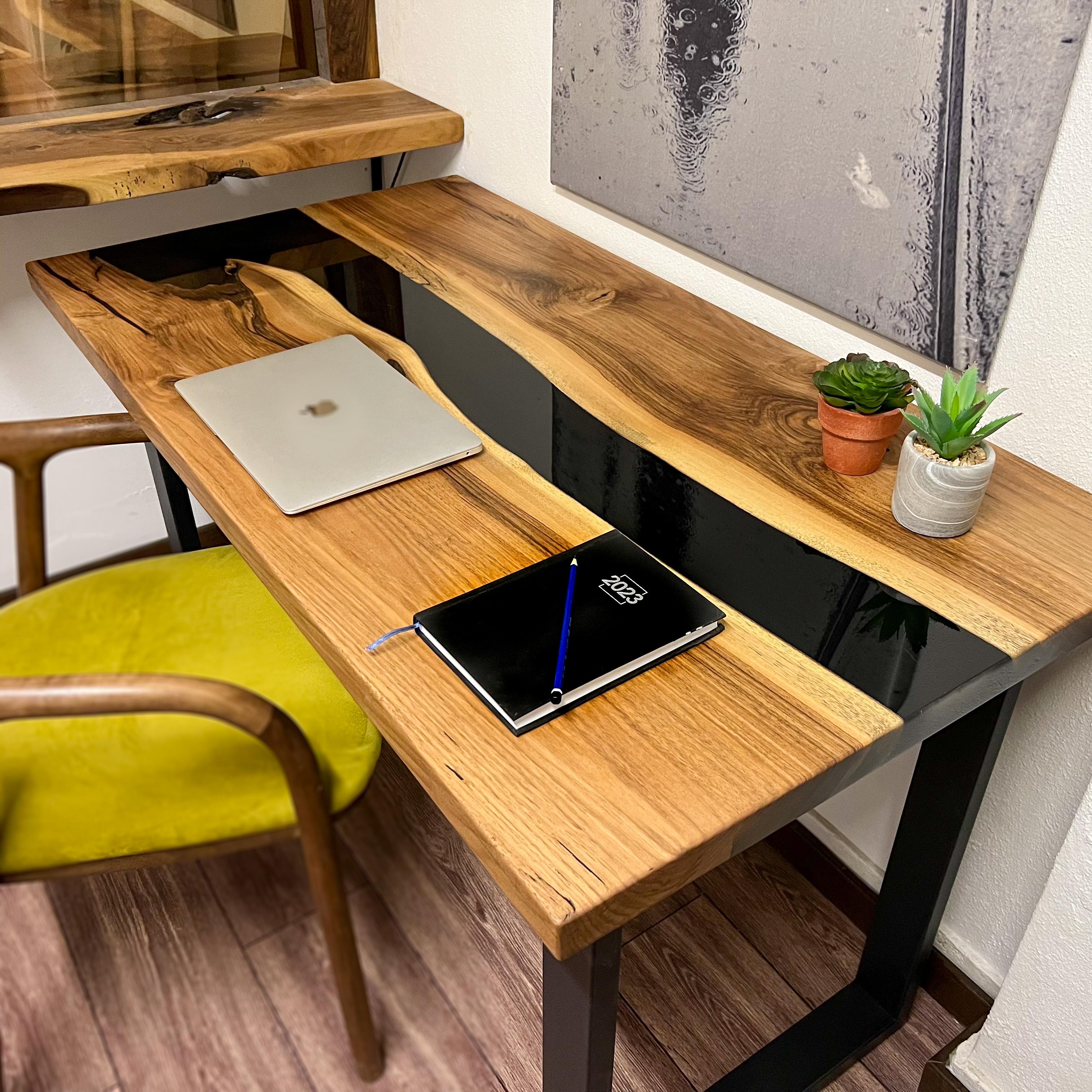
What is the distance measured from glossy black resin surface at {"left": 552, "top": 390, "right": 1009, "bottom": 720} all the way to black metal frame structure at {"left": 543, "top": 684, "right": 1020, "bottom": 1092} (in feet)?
0.55

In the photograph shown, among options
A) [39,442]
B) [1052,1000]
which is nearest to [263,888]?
[39,442]

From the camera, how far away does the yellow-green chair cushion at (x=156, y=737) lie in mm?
958

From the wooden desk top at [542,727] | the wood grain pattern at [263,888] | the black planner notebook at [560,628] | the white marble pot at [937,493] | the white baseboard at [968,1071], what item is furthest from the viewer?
the wood grain pattern at [263,888]

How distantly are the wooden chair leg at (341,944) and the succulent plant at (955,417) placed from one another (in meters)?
0.69

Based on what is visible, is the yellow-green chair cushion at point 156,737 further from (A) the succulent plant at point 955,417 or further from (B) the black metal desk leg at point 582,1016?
(A) the succulent plant at point 955,417

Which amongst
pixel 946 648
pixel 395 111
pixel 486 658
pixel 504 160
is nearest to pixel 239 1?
pixel 395 111

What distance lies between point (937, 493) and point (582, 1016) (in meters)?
0.53

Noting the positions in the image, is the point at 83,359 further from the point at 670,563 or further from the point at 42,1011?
the point at 670,563

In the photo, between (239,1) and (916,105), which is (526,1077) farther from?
(239,1)

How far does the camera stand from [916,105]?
94 centimetres

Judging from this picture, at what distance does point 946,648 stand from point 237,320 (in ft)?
2.98

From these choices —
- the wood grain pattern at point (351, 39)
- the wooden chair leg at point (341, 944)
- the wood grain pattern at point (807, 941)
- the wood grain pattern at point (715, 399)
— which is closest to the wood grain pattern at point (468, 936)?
the wooden chair leg at point (341, 944)

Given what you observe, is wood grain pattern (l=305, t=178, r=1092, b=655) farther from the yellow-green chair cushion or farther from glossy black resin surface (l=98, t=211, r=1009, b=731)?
the yellow-green chair cushion

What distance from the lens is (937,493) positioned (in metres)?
0.86
